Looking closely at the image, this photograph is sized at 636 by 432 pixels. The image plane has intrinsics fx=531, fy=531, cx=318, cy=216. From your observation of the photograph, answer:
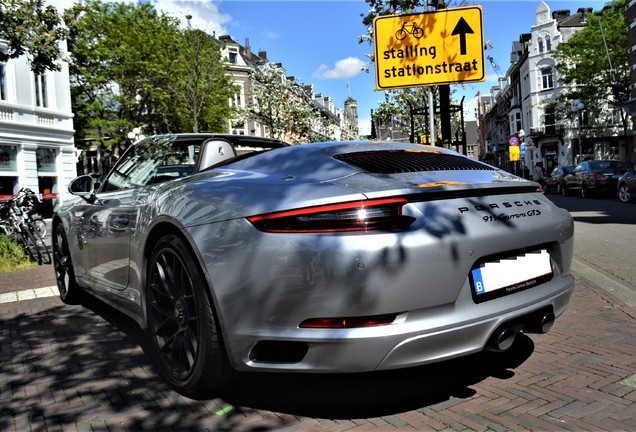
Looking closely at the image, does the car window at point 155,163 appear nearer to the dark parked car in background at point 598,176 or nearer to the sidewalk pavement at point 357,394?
the sidewalk pavement at point 357,394

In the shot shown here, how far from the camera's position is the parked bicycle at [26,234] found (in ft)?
28.0

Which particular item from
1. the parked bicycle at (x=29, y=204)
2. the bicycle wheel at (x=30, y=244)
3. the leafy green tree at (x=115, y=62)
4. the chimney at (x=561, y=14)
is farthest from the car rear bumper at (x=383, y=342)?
the chimney at (x=561, y=14)

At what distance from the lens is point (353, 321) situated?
2227 millimetres

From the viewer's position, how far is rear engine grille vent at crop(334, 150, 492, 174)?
2750 mm

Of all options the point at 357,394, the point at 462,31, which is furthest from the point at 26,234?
the point at 357,394

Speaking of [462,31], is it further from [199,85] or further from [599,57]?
[599,57]

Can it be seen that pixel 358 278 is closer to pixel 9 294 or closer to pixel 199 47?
pixel 9 294

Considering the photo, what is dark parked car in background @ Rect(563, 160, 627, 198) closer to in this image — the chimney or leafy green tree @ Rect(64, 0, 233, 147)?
leafy green tree @ Rect(64, 0, 233, 147)

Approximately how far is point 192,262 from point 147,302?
27.0 inches

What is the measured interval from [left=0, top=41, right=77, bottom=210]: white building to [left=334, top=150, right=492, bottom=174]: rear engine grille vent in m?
22.3

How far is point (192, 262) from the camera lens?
264 centimetres

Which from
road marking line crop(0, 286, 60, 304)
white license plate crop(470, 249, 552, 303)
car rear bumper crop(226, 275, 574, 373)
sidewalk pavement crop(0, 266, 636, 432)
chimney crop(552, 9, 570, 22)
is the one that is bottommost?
sidewalk pavement crop(0, 266, 636, 432)

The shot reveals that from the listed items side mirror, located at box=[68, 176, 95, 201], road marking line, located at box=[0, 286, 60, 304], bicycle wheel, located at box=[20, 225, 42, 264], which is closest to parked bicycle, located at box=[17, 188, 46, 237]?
bicycle wheel, located at box=[20, 225, 42, 264]

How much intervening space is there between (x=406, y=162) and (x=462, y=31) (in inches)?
200
